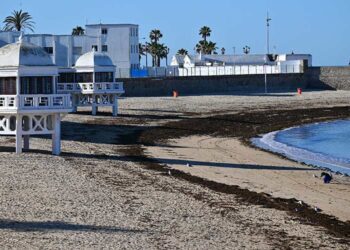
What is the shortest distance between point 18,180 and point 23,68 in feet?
18.5

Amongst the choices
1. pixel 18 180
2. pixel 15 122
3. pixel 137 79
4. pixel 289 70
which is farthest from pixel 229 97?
pixel 18 180

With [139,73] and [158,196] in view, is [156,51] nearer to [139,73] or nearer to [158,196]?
[139,73]

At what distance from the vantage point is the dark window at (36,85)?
82.0 ft

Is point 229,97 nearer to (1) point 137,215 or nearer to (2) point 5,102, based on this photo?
(2) point 5,102

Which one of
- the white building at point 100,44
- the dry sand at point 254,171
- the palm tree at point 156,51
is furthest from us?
the palm tree at point 156,51

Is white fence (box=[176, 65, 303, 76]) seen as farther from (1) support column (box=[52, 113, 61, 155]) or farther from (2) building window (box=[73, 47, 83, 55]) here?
(1) support column (box=[52, 113, 61, 155])

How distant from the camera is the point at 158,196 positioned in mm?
18125

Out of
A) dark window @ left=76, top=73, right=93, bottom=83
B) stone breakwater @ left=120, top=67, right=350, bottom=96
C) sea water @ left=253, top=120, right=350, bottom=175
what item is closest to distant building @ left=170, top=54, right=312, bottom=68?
stone breakwater @ left=120, top=67, right=350, bottom=96

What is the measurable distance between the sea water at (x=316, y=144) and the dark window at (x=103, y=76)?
10.8 meters

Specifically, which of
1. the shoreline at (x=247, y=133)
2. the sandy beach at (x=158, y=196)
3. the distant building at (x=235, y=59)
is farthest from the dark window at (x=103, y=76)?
the distant building at (x=235, y=59)

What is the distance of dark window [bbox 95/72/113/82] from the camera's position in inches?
1871

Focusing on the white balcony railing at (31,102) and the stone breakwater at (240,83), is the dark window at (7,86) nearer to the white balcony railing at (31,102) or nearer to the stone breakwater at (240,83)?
the white balcony railing at (31,102)

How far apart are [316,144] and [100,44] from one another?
4320 centimetres

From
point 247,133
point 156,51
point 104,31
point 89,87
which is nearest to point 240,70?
point 104,31
